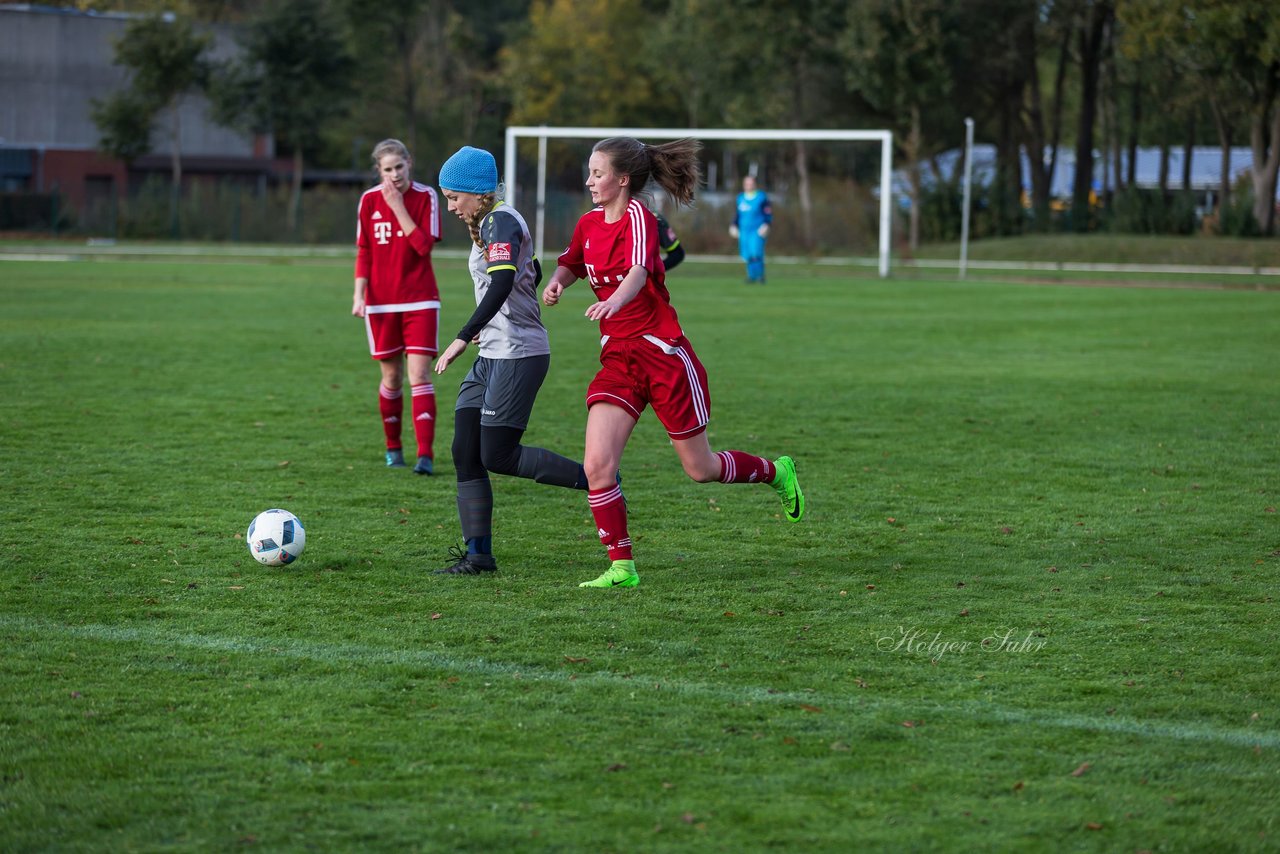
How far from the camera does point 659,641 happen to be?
209 inches

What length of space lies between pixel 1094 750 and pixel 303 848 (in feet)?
7.35

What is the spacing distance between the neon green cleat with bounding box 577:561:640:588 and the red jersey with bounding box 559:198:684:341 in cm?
96

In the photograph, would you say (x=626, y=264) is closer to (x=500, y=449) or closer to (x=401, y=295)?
(x=500, y=449)

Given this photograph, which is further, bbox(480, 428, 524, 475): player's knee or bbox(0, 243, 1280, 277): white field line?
bbox(0, 243, 1280, 277): white field line

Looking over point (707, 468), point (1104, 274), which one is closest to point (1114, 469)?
point (707, 468)

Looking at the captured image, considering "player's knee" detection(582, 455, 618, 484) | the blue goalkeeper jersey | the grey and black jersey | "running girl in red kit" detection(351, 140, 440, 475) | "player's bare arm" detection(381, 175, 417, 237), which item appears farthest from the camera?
the blue goalkeeper jersey

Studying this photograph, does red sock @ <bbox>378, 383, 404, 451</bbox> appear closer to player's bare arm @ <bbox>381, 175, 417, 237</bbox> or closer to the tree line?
player's bare arm @ <bbox>381, 175, 417, 237</bbox>

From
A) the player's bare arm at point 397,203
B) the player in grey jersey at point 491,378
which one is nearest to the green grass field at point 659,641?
the player in grey jersey at point 491,378

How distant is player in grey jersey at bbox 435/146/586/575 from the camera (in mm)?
6383


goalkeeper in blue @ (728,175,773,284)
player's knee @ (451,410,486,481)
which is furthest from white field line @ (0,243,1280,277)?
player's knee @ (451,410,486,481)

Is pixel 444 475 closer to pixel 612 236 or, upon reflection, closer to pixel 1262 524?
pixel 612 236

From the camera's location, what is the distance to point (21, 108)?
53.8 metres

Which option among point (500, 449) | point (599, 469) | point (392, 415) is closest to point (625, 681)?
point (599, 469)

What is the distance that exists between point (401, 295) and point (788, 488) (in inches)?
131
